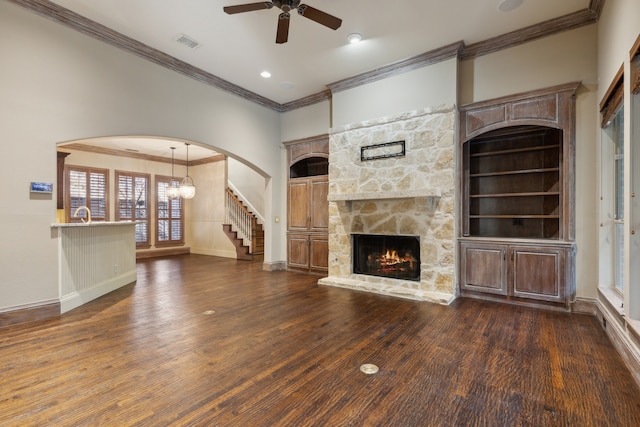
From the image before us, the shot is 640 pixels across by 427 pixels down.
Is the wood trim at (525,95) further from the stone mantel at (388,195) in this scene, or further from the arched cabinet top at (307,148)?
the arched cabinet top at (307,148)

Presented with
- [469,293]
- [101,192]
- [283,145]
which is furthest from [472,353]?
[101,192]

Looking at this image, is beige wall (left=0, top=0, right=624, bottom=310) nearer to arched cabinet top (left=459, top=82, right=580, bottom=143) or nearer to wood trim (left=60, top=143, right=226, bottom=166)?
arched cabinet top (left=459, top=82, right=580, bottom=143)

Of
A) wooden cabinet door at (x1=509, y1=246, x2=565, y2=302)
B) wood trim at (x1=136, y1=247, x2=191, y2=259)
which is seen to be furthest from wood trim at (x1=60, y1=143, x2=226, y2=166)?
wooden cabinet door at (x1=509, y1=246, x2=565, y2=302)

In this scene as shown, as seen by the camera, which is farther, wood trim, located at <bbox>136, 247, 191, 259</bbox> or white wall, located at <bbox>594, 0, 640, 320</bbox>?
wood trim, located at <bbox>136, 247, 191, 259</bbox>

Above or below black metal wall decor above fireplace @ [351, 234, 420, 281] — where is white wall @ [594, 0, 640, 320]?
above

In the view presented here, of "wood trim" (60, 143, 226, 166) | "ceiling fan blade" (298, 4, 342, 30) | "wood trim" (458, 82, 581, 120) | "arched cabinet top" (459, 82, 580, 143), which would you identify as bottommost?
"arched cabinet top" (459, 82, 580, 143)

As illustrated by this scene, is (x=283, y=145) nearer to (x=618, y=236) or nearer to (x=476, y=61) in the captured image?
(x=476, y=61)

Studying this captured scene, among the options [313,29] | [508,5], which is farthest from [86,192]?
[508,5]

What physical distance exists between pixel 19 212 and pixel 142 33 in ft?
9.83

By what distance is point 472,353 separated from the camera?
2.91 meters

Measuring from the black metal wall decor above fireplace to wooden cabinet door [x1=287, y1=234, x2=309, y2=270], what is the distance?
58.6 inches

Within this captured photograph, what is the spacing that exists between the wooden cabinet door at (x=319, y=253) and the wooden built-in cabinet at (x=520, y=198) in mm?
2784

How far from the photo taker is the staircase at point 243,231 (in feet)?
30.8

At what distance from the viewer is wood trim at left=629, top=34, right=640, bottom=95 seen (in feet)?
8.20
